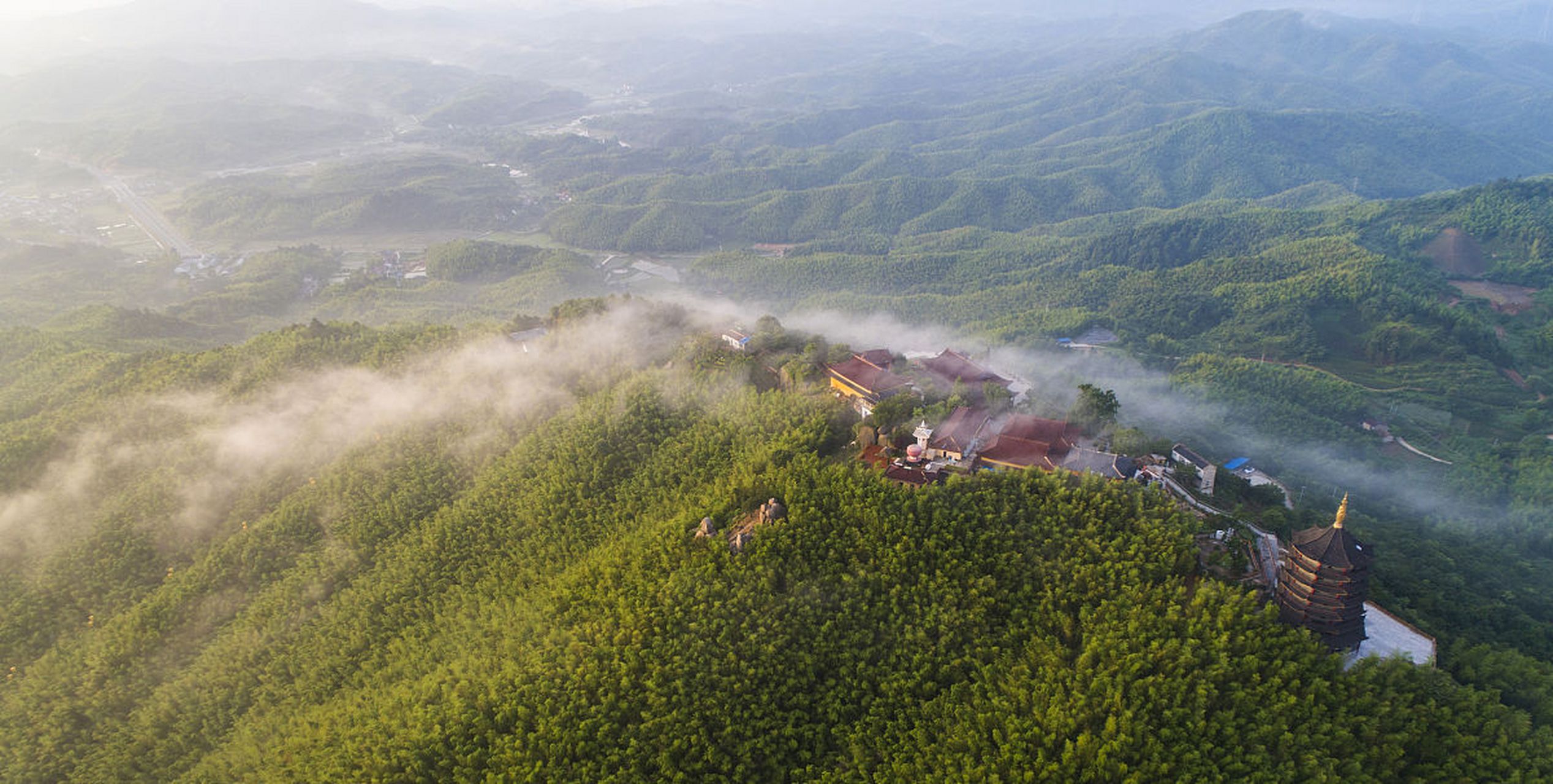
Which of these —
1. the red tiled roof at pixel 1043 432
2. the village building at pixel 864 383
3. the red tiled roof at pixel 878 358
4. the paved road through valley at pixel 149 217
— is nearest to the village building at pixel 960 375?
the red tiled roof at pixel 878 358

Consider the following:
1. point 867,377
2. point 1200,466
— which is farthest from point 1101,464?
point 867,377

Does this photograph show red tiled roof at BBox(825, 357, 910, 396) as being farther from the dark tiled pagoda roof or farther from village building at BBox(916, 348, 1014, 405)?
the dark tiled pagoda roof

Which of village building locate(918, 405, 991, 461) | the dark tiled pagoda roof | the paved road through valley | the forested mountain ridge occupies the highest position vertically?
the dark tiled pagoda roof

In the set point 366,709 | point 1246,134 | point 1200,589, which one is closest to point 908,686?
point 1200,589

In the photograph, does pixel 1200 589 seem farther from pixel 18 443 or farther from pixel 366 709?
pixel 18 443

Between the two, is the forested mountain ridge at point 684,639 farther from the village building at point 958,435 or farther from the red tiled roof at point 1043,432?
the red tiled roof at point 1043,432

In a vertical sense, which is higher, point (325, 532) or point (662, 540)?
point (662, 540)

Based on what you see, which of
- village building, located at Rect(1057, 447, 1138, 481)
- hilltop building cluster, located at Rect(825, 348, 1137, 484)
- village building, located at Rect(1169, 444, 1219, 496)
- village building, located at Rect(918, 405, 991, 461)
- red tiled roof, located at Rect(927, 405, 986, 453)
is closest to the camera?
village building, located at Rect(1057, 447, 1138, 481)

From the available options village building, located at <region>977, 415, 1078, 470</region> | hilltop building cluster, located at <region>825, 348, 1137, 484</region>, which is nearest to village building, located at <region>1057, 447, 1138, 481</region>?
hilltop building cluster, located at <region>825, 348, 1137, 484</region>

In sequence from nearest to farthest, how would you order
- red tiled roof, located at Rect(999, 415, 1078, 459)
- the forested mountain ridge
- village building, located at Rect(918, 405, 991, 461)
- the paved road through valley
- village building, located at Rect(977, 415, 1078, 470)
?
the forested mountain ridge → village building, located at Rect(977, 415, 1078, 470) → red tiled roof, located at Rect(999, 415, 1078, 459) → village building, located at Rect(918, 405, 991, 461) → the paved road through valley
